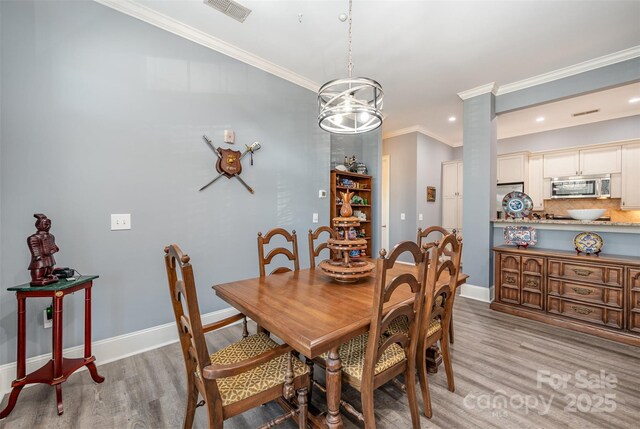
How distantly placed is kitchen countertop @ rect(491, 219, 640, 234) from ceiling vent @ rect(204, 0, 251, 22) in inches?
148

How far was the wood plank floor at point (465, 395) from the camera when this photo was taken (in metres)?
1.54

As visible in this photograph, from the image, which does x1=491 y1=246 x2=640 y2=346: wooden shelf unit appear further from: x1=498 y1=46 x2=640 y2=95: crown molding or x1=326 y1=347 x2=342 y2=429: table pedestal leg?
x1=326 y1=347 x2=342 y2=429: table pedestal leg

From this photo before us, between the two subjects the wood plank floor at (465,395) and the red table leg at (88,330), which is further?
the red table leg at (88,330)

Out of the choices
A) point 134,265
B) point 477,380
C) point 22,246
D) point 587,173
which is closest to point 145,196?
point 134,265

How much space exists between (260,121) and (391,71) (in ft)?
5.57

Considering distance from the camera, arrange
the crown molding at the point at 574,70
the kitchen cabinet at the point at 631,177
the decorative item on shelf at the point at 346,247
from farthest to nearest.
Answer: the kitchen cabinet at the point at 631,177
the crown molding at the point at 574,70
the decorative item on shelf at the point at 346,247

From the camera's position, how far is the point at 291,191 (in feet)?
10.9

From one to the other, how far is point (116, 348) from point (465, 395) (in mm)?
2657

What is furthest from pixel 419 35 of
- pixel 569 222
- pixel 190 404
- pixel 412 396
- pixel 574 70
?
pixel 190 404

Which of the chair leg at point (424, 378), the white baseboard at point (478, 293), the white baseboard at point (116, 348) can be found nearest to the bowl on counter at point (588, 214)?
the white baseboard at point (478, 293)

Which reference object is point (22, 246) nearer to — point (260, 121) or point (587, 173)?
point (260, 121)

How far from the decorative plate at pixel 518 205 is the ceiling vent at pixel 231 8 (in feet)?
11.9

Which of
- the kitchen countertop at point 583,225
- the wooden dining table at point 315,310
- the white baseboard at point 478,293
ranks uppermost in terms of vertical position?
the kitchen countertop at point 583,225

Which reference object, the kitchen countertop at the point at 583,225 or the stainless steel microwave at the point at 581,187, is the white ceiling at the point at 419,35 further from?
the stainless steel microwave at the point at 581,187
